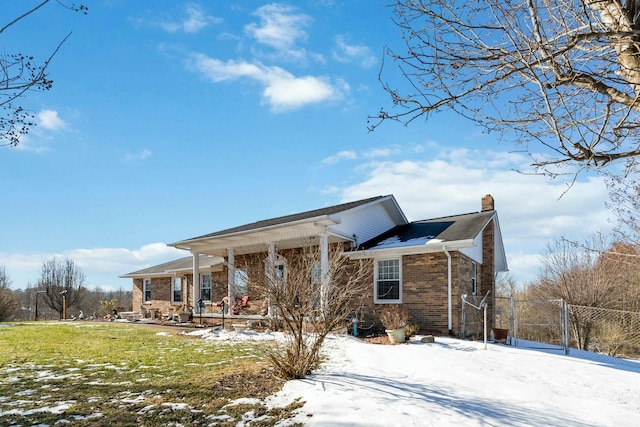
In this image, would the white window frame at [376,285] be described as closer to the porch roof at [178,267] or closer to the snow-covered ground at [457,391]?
the snow-covered ground at [457,391]

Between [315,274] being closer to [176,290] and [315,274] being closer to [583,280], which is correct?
[583,280]

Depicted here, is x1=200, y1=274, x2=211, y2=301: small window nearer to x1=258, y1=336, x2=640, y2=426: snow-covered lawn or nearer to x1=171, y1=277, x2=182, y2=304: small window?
x1=171, y1=277, x2=182, y2=304: small window

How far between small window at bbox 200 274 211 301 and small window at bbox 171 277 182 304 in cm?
280

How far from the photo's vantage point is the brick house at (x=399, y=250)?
1373 centimetres

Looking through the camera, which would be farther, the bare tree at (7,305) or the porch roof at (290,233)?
the bare tree at (7,305)

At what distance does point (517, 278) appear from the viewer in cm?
3706

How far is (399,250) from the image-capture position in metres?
14.4

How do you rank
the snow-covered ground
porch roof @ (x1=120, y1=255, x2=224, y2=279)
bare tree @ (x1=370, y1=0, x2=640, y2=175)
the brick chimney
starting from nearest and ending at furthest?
bare tree @ (x1=370, y1=0, x2=640, y2=175), the snow-covered ground, the brick chimney, porch roof @ (x1=120, y1=255, x2=224, y2=279)

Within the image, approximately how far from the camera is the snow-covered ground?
5.66 meters

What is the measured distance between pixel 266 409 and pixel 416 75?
473 cm

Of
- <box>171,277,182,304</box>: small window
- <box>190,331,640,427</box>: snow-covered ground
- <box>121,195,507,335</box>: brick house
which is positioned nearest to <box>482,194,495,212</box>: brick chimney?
<box>121,195,507,335</box>: brick house

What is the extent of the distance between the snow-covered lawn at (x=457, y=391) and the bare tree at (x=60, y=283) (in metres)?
35.4

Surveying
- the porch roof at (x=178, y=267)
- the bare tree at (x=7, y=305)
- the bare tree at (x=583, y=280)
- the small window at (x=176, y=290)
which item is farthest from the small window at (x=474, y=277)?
the bare tree at (x=7, y=305)

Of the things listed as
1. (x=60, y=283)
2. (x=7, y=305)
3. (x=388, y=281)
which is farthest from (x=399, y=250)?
(x=60, y=283)
